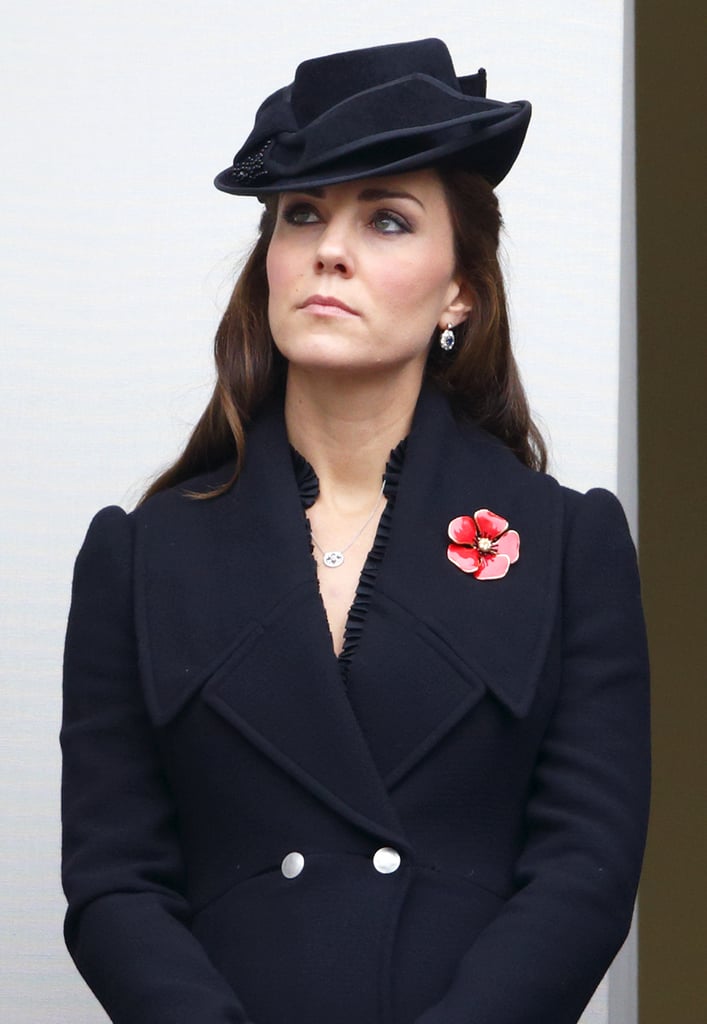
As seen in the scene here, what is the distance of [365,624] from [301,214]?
44 centimetres

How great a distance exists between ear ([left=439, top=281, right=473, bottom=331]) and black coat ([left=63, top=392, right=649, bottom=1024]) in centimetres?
17

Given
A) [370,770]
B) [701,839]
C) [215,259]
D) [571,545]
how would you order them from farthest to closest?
[701,839] < [215,259] < [571,545] < [370,770]

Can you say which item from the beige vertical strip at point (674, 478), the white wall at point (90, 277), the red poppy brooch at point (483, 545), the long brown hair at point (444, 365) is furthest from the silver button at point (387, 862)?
the beige vertical strip at point (674, 478)

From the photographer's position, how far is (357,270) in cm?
213

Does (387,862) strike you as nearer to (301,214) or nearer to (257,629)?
(257,629)

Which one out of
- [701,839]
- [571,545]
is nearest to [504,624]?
[571,545]

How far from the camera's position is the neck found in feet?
7.31

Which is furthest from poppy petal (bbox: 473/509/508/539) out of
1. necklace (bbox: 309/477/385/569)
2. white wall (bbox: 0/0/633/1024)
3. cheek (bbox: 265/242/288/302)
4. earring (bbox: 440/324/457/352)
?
white wall (bbox: 0/0/633/1024)

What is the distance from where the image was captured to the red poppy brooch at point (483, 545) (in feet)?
7.17

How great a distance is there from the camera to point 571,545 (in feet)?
7.24

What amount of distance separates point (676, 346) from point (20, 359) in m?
0.98

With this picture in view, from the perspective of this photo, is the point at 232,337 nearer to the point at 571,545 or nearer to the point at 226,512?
the point at 226,512

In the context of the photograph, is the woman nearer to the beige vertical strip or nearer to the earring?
the earring

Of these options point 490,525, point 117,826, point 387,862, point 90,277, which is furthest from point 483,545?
point 90,277
